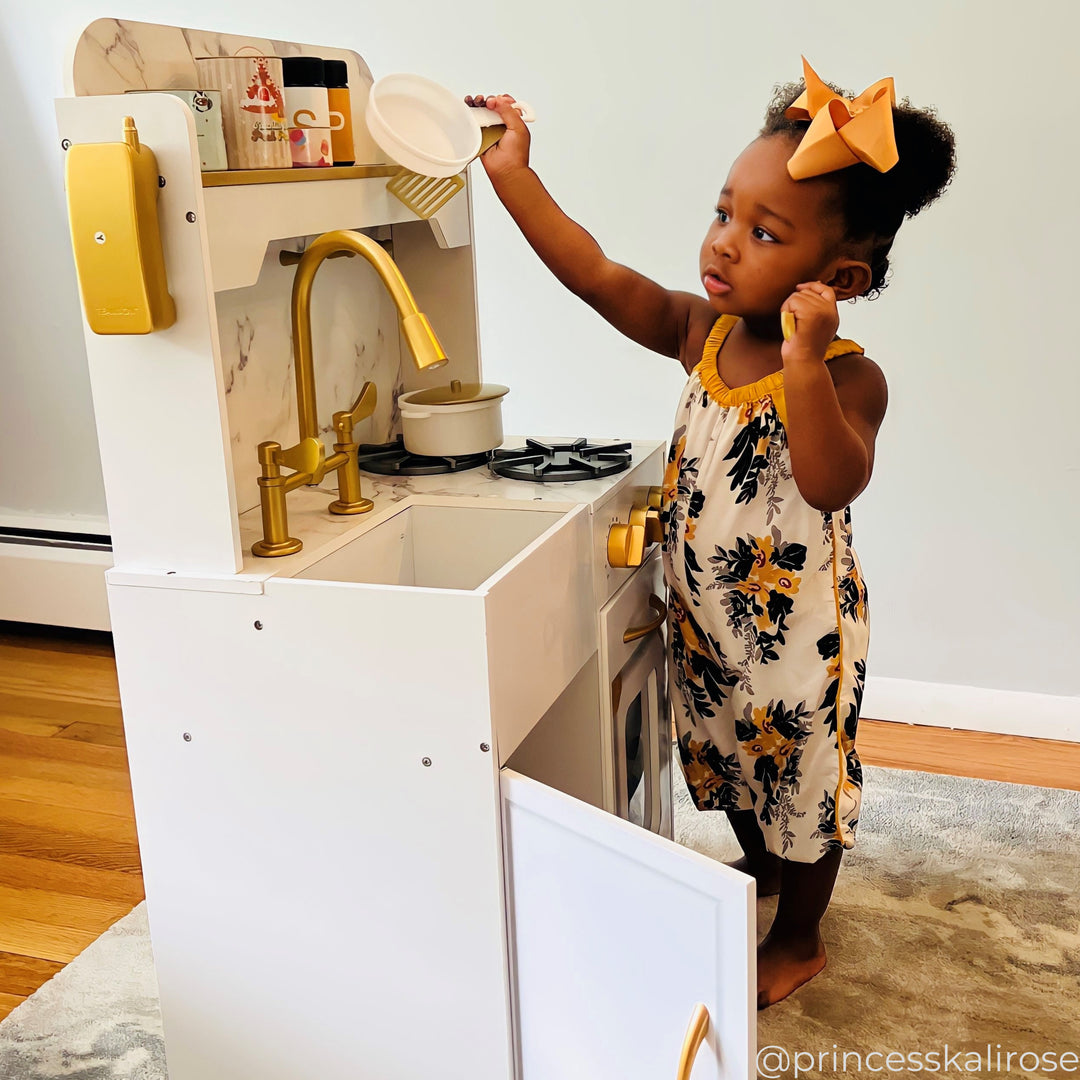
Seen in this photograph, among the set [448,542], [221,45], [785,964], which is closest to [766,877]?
[785,964]

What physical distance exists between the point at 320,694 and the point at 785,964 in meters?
0.77

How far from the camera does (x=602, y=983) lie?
3.19ft

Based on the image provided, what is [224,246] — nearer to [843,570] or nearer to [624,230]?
[843,570]

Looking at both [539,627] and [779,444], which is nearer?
[539,627]

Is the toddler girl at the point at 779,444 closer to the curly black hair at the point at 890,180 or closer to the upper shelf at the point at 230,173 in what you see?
the curly black hair at the point at 890,180

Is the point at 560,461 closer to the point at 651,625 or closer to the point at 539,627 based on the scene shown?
the point at 651,625

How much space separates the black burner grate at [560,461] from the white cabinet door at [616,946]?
474mm

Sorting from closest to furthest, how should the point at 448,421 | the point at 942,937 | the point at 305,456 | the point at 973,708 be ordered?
the point at 305,456
the point at 448,421
the point at 942,937
the point at 973,708

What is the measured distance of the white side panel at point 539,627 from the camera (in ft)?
3.34

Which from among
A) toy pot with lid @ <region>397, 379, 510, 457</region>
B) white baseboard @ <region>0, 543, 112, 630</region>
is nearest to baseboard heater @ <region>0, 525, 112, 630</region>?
white baseboard @ <region>0, 543, 112, 630</region>

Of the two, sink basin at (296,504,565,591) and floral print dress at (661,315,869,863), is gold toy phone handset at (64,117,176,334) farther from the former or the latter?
floral print dress at (661,315,869,863)

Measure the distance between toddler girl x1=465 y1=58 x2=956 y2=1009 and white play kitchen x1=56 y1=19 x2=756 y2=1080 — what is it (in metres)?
0.12

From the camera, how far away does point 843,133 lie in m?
1.09

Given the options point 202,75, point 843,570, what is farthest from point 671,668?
point 202,75
